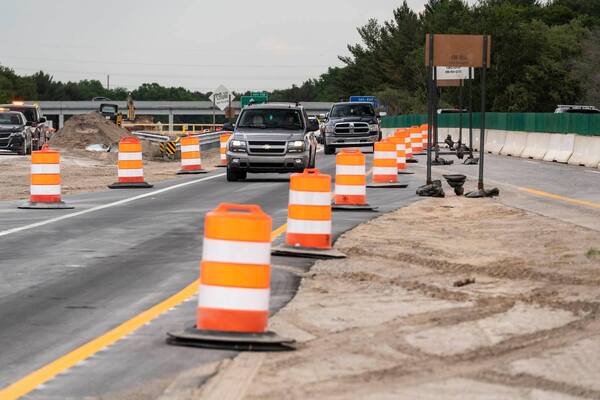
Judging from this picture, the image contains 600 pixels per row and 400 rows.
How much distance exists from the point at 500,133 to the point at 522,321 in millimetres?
47039

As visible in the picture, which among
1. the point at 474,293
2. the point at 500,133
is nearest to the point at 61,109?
the point at 500,133

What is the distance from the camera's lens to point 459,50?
80.1 feet

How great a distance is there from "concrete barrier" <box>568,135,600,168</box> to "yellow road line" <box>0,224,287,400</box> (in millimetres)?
30246

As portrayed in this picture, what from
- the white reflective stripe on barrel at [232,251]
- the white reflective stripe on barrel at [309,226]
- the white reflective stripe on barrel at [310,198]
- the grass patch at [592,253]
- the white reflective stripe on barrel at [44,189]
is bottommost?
the white reflective stripe on barrel at [44,189]

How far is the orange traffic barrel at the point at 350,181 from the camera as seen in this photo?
68.7 ft

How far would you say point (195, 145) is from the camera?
1444 inches

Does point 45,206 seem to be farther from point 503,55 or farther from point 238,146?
point 503,55

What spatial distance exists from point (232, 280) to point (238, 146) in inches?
880

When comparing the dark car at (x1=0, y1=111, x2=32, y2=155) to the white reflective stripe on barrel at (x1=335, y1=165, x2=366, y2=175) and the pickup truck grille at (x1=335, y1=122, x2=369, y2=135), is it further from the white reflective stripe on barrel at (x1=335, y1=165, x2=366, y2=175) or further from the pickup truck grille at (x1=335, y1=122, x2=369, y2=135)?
the white reflective stripe on barrel at (x1=335, y1=165, x2=366, y2=175)

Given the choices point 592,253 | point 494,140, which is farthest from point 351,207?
point 494,140

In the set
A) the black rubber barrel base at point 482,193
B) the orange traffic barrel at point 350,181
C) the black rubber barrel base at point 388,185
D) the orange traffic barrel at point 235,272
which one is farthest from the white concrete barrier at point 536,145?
the orange traffic barrel at point 235,272

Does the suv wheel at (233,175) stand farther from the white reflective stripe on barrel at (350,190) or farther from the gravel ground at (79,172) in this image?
the white reflective stripe on barrel at (350,190)

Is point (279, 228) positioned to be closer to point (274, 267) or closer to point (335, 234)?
point (335, 234)

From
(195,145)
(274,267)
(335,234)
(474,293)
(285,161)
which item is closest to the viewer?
(474,293)
